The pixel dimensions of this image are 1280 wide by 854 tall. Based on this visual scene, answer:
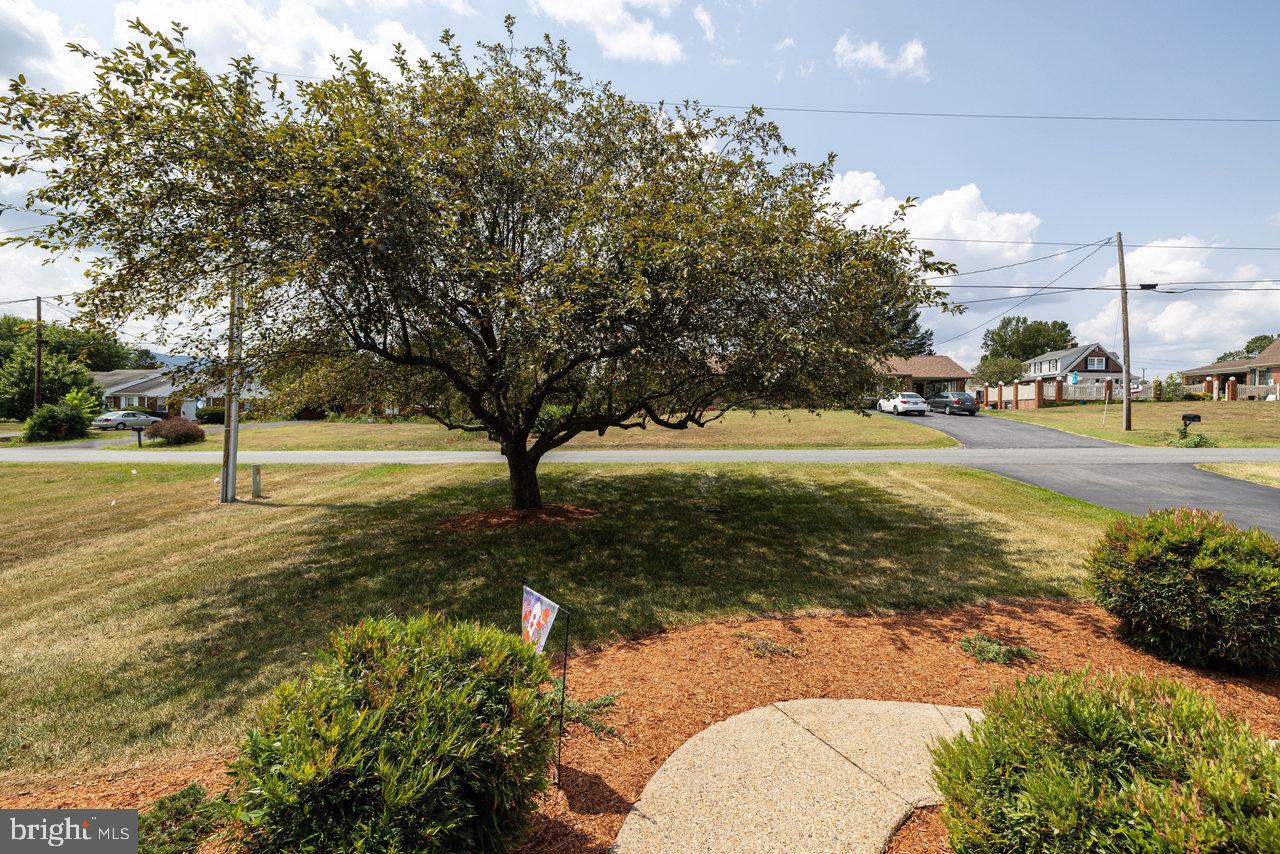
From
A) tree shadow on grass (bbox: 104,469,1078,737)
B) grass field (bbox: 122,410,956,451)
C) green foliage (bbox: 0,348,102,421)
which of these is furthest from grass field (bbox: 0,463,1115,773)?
green foliage (bbox: 0,348,102,421)

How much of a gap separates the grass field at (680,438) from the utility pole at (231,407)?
30.9ft

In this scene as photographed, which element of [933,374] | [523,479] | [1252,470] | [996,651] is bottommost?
[996,651]

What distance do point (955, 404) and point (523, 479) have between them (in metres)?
34.0

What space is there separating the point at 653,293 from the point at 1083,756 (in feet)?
19.7

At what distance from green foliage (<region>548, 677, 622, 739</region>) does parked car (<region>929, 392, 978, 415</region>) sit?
37.6 m

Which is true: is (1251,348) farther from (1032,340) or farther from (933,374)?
(933,374)

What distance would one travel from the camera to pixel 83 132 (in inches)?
263

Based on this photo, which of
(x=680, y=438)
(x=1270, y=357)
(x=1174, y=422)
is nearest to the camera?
(x=680, y=438)

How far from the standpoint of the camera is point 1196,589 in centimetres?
512

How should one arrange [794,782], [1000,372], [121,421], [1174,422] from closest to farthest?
[794,782]
[1174,422]
[121,421]
[1000,372]

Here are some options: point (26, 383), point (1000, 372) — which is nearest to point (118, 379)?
point (26, 383)

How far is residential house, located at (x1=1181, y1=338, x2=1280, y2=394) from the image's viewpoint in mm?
46372

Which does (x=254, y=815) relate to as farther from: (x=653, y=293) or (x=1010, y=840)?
(x=653, y=293)

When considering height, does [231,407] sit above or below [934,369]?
below
